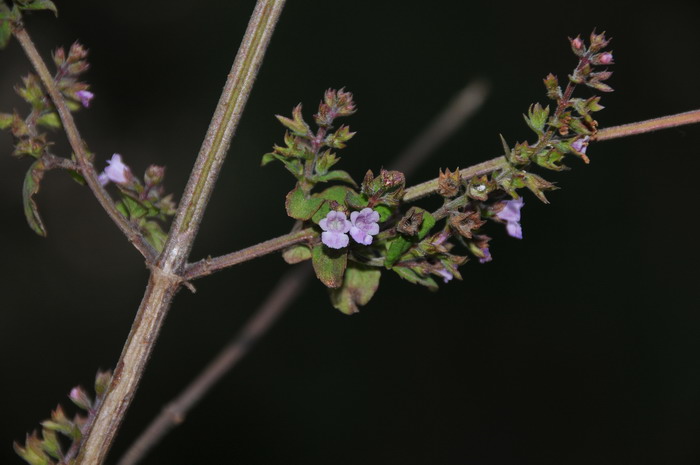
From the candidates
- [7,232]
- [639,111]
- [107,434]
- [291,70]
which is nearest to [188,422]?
[7,232]

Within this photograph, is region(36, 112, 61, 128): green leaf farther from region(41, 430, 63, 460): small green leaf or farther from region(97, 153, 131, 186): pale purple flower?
region(41, 430, 63, 460): small green leaf

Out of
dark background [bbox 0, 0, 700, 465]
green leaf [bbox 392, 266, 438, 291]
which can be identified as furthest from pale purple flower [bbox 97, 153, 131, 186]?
dark background [bbox 0, 0, 700, 465]

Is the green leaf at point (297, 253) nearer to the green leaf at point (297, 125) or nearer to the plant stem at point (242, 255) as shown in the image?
the plant stem at point (242, 255)

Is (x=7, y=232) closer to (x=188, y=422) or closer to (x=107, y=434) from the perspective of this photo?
(x=188, y=422)

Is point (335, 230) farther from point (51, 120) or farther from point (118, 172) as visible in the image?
point (51, 120)

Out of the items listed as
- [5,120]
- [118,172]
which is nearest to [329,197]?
[118,172]

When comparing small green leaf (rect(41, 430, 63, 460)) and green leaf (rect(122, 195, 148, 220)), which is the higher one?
green leaf (rect(122, 195, 148, 220))

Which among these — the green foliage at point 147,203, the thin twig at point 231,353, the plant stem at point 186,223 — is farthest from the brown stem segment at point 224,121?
the green foliage at point 147,203
